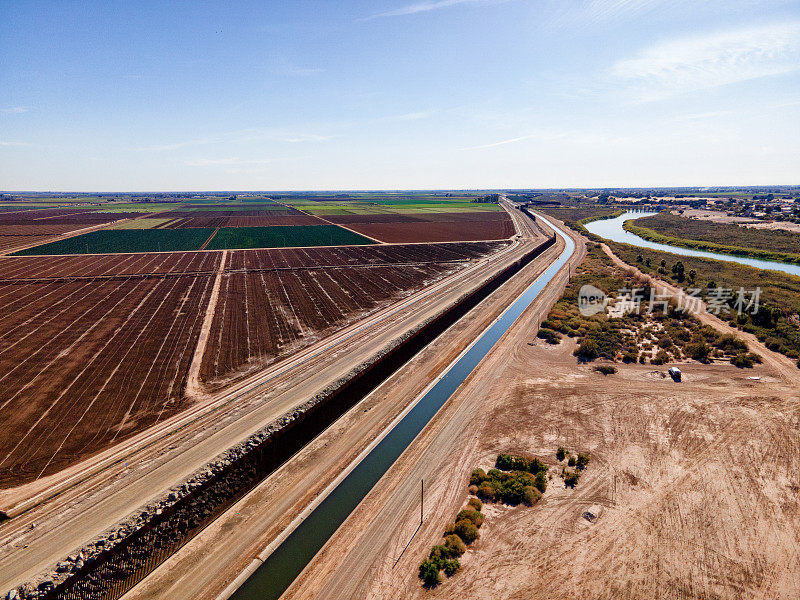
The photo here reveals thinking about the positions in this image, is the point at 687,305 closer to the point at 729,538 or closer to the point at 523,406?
the point at 523,406

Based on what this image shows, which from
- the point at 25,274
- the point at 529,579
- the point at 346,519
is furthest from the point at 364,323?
the point at 25,274

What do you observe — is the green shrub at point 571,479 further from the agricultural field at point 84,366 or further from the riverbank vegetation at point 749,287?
the agricultural field at point 84,366

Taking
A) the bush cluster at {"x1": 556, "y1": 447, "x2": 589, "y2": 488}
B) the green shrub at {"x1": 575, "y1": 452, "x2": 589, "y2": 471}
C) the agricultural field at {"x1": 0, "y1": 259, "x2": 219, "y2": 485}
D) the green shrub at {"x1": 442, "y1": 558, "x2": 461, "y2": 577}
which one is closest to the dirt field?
the agricultural field at {"x1": 0, "y1": 259, "x2": 219, "y2": 485}

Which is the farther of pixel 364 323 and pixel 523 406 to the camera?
pixel 364 323

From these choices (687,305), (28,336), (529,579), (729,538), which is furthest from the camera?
(687,305)

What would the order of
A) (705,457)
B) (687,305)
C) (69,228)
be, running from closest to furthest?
1. (705,457)
2. (687,305)
3. (69,228)

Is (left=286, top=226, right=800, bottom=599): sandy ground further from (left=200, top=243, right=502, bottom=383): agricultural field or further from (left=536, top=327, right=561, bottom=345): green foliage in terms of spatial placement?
(left=200, top=243, right=502, bottom=383): agricultural field

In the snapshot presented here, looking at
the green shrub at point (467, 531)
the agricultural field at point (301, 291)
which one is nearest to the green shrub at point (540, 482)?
the green shrub at point (467, 531)
